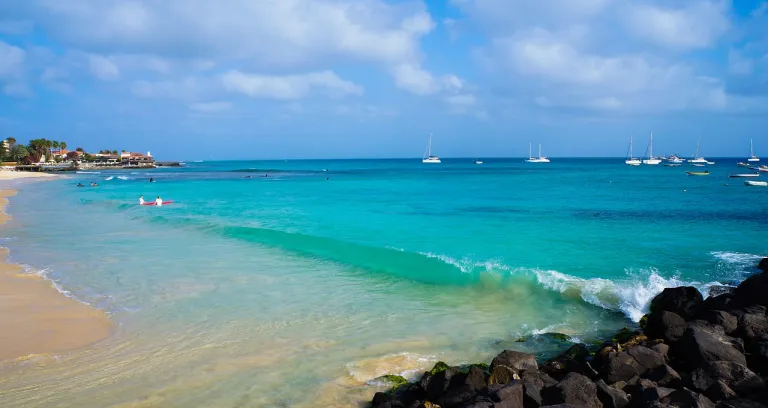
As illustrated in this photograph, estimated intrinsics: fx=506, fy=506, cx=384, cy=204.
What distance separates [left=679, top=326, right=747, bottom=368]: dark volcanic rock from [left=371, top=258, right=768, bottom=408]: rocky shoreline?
0.01 metres

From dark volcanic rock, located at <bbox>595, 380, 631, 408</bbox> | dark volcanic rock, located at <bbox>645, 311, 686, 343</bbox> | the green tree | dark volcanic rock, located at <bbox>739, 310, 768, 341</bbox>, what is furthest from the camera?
the green tree

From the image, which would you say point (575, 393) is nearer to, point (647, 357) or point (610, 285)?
point (647, 357)

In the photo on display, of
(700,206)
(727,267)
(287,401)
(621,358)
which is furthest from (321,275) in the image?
(700,206)

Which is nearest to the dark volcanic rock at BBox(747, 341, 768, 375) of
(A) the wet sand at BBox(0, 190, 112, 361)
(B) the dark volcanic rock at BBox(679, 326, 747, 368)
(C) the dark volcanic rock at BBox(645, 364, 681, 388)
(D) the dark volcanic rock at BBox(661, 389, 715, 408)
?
(B) the dark volcanic rock at BBox(679, 326, 747, 368)

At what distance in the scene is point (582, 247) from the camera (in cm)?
2056

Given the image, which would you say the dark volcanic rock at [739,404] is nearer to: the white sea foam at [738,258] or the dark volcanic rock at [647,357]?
the dark volcanic rock at [647,357]

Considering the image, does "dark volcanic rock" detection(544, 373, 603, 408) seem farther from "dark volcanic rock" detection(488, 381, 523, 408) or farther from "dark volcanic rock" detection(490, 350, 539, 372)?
"dark volcanic rock" detection(490, 350, 539, 372)

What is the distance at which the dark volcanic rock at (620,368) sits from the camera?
7.69 m

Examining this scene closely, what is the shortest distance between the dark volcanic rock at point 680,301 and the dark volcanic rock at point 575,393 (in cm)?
Result: 439

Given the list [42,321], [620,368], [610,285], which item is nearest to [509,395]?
[620,368]

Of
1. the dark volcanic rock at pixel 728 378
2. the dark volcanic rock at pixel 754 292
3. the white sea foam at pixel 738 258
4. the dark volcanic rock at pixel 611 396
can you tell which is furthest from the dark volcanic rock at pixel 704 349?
the white sea foam at pixel 738 258

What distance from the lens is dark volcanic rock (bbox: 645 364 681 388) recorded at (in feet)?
24.3

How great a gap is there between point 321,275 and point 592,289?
8317 mm

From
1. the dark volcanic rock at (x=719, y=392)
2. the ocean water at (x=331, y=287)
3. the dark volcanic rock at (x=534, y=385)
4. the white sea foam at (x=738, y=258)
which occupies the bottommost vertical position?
the ocean water at (x=331, y=287)
